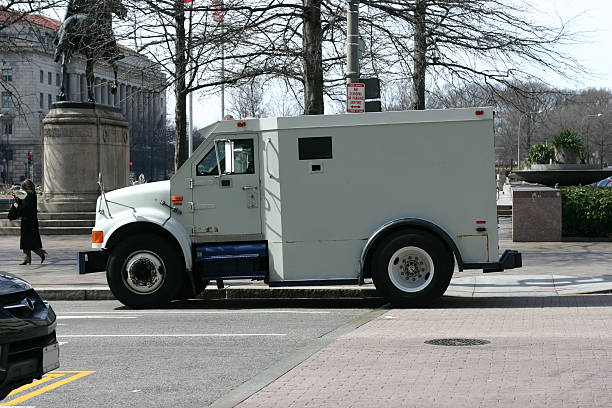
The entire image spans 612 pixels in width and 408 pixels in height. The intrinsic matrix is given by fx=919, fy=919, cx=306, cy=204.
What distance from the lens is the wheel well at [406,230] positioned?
488 inches

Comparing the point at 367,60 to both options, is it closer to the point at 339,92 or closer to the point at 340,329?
the point at 339,92

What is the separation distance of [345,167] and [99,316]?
12.8 feet

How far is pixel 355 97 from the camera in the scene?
48.8 feet

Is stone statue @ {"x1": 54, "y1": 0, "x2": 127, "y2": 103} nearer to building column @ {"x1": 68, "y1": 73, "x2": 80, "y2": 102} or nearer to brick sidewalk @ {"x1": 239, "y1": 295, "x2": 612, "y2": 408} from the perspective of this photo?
brick sidewalk @ {"x1": 239, "y1": 295, "x2": 612, "y2": 408}

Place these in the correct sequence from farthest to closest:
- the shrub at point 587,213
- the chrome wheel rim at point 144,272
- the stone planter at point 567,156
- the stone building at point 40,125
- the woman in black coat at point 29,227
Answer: the stone building at point 40,125 < the stone planter at point 567,156 < the shrub at point 587,213 < the woman in black coat at point 29,227 < the chrome wheel rim at point 144,272

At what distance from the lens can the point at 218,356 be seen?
8.90m

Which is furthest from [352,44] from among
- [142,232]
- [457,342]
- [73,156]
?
[73,156]

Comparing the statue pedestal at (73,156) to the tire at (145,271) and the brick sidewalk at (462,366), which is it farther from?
the brick sidewalk at (462,366)

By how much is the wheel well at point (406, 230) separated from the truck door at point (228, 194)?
157cm

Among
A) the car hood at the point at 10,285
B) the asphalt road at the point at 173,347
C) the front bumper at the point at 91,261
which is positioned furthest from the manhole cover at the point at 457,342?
the front bumper at the point at 91,261

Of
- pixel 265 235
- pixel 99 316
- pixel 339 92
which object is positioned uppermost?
pixel 339 92

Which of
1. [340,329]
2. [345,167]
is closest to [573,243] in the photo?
[345,167]

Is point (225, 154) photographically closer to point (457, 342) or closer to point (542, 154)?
point (457, 342)

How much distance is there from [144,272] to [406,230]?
3.72m
